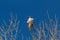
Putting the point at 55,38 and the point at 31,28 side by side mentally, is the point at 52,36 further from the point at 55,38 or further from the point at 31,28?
the point at 31,28

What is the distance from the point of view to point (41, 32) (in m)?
11.9

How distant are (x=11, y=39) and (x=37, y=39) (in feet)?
4.93

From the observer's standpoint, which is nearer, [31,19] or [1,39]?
[31,19]

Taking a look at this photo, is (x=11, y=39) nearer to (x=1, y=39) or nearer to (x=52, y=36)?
(x=1, y=39)

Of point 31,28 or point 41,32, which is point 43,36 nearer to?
point 41,32

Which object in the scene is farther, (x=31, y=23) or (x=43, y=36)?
(x=43, y=36)

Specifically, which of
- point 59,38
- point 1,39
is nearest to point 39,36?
point 59,38

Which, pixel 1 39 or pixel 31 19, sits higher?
pixel 1 39

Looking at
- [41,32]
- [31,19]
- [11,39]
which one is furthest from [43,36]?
A: [31,19]

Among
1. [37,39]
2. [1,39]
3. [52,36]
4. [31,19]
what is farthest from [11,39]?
[31,19]

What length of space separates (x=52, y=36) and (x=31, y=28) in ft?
14.2

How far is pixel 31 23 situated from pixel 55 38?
167 inches

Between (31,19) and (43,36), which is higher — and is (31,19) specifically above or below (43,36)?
below

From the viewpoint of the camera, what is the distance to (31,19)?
324 inches
